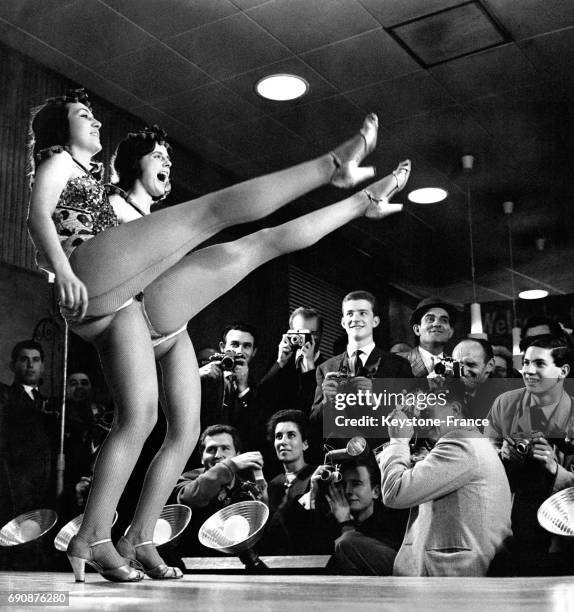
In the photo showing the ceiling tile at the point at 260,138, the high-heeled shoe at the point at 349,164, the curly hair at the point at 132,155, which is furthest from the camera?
the ceiling tile at the point at 260,138

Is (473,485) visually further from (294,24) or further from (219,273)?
(294,24)

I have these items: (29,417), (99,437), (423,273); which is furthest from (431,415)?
(29,417)

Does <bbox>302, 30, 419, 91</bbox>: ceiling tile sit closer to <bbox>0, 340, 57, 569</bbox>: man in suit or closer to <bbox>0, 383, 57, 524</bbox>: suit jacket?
A: <bbox>0, 340, 57, 569</bbox>: man in suit

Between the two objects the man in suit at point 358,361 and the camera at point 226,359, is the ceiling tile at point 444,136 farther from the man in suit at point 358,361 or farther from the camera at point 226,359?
the camera at point 226,359

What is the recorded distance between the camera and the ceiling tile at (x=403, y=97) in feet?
10.8

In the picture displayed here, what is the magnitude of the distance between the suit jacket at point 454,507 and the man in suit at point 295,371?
21.4 inches

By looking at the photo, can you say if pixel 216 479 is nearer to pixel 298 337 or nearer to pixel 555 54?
pixel 298 337

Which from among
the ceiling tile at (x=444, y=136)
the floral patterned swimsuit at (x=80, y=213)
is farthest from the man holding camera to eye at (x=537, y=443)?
the floral patterned swimsuit at (x=80, y=213)

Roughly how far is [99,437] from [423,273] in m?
1.54

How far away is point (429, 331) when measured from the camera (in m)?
3.14

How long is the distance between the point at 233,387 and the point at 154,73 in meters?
1.38

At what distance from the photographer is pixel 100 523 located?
178 cm

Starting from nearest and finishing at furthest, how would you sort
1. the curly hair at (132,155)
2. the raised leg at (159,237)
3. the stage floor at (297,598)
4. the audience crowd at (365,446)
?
the stage floor at (297,598), the raised leg at (159,237), the curly hair at (132,155), the audience crowd at (365,446)

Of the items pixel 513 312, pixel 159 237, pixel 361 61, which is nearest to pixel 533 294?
pixel 513 312
